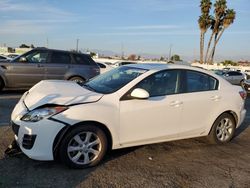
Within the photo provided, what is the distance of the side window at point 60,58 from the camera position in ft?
37.5

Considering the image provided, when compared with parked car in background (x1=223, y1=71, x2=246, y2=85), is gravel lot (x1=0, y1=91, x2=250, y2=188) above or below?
above

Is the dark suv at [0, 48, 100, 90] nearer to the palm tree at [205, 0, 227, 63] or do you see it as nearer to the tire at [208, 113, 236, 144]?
the tire at [208, 113, 236, 144]

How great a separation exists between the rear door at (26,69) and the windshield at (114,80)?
6.04 meters

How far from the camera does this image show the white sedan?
420cm

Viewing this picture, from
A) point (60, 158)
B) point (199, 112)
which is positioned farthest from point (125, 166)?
point (199, 112)

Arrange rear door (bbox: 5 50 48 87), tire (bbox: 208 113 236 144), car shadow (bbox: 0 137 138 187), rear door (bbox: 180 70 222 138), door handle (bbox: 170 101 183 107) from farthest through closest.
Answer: rear door (bbox: 5 50 48 87) → tire (bbox: 208 113 236 144) → rear door (bbox: 180 70 222 138) → door handle (bbox: 170 101 183 107) → car shadow (bbox: 0 137 138 187)

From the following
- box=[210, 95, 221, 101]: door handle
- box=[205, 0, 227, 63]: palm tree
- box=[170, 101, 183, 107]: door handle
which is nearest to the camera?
box=[170, 101, 183, 107]: door handle

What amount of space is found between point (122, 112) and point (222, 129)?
2.43m

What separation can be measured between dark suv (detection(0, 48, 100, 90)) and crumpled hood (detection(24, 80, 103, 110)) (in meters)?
6.06

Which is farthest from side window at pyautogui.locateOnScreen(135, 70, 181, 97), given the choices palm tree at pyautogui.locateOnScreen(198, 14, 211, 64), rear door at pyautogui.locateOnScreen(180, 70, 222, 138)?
palm tree at pyautogui.locateOnScreen(198, 14, 211, 64)

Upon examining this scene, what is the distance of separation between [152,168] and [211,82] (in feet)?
7.14

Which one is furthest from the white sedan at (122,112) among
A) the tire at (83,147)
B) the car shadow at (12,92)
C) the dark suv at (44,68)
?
the car shadow at (12,92)

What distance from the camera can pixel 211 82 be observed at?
19.1ft

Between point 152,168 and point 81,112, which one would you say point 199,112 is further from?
point 81,112
